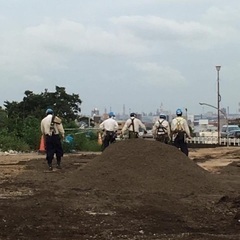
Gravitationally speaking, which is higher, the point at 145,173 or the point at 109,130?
the point at 109,130

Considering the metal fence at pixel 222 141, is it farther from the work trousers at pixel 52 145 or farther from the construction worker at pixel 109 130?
the work trousers at pixel 52 145

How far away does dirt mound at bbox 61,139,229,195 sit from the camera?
40.6 feet

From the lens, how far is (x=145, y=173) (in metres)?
13.0

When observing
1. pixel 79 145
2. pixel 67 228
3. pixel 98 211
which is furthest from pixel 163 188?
pixel 79 145

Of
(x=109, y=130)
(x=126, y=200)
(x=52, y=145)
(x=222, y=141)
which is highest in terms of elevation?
(x=109, y=130)

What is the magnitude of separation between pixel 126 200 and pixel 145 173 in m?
2.15

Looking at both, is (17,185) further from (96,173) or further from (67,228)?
(67,228)

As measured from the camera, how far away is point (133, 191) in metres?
12.0

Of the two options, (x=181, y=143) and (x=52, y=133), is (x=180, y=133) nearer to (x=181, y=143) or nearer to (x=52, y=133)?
(x=181, y=143)

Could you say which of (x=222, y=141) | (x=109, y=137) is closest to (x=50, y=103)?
(x=222, y=141)

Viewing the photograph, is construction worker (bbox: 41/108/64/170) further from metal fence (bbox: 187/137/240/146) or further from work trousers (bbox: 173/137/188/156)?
metal fence (bbox: 187/137/240/146)

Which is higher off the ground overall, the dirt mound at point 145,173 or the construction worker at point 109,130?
the construction worker at point 109,130

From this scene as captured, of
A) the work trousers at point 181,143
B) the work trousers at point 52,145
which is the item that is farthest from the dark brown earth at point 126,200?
the work trousers at point 181,143

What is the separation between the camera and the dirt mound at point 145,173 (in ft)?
40.6
